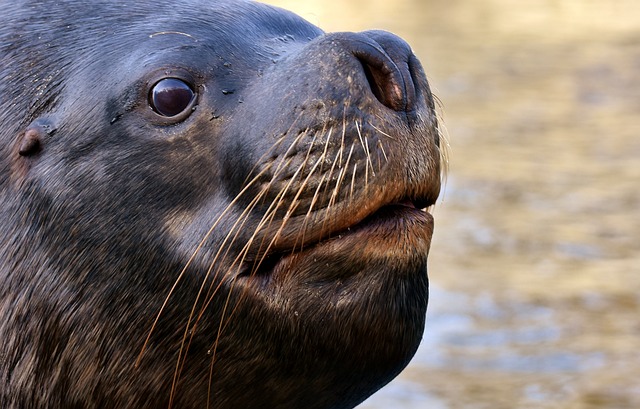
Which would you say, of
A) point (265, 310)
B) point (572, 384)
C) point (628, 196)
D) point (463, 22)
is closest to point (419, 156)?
point (265, 310)

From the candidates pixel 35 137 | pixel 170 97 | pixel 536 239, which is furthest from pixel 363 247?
pixel 536 239

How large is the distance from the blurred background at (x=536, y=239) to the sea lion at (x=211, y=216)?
1600 millimetres

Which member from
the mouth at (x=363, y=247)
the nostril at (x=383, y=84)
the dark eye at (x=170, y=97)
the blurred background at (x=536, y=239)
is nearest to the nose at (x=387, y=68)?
the nostril at (x=383, y=84)

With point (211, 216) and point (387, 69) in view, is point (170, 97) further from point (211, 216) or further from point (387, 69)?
point (387, 69)

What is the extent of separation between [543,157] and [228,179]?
8898mm

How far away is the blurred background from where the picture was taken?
24.7 ft

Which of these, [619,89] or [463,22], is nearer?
[619,89]

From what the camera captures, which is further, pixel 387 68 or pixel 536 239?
pixel 536 239

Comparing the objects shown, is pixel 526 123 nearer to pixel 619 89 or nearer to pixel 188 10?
pixel 619 89

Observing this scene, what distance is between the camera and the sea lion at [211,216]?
3.54m

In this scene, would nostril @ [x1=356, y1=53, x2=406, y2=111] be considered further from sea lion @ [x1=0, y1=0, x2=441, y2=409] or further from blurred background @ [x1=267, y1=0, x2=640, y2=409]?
blurred background @ [x1=267, y1=0, x2=640, y2=409]

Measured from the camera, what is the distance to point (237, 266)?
142 inches

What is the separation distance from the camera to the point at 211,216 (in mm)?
3641

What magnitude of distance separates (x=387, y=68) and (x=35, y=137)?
3.17 ft
